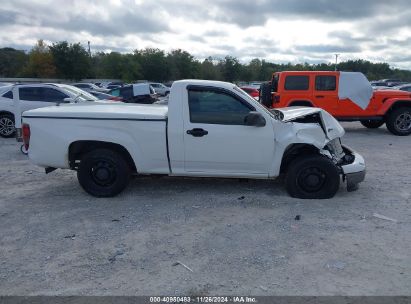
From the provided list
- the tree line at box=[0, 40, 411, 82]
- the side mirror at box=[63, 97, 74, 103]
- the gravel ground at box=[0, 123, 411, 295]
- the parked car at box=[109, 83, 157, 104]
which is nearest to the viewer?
the gravel ground at box=[0, 123, 411, 295]

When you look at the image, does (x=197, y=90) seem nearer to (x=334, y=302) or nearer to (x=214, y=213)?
(x=214, y=213)

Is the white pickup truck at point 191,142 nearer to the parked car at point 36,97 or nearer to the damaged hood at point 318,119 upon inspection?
the damaged hood at point 318,119

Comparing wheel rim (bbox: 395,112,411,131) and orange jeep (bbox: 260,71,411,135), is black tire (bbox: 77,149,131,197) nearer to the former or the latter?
orange jeep (bbox: 260,71,411,135)

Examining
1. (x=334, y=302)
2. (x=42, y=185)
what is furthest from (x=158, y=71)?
(x=334, y=302)

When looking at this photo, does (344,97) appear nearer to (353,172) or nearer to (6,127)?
(353,172)

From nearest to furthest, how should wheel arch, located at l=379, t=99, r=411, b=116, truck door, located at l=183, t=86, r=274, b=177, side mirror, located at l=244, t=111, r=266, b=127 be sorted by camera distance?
side mirror, located at l=244, t=111, r=266, b=127
truck door, located at l=183, t=86, r=274, b=177
wheel arch, located at l=379, t=99, r=411, b=116

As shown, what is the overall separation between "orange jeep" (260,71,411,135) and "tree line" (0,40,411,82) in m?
46.6

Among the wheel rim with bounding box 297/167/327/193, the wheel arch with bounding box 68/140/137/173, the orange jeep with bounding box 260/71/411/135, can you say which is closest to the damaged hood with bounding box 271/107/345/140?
the wheel rim with bounding box 297/167/327/193

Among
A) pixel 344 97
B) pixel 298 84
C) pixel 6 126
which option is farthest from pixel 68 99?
pixel 344 97

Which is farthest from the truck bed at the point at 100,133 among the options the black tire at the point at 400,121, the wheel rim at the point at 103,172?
the black tire at the point at 400,121

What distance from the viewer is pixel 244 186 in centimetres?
623

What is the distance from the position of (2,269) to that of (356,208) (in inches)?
170

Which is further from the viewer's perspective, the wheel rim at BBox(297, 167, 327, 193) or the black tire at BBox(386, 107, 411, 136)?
the black tire at BBox(386, 107, 411, 136)

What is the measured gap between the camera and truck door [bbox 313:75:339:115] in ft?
39.7
